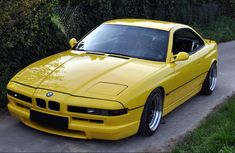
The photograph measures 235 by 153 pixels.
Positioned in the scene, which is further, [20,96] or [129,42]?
[129,42]

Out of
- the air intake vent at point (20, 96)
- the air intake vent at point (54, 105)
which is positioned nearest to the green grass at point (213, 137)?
the air intake vent at point (54, 105)

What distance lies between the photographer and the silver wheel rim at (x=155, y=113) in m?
6.42

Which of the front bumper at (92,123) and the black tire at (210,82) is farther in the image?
the black tire at (210,82)

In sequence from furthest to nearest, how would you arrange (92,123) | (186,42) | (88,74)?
1. (186,42)
2. (88,74)
3. (92,123)

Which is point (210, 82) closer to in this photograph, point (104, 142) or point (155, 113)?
point (155, 113)

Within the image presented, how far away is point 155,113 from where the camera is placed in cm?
655

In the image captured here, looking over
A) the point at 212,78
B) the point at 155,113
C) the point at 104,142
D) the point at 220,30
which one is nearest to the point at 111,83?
the point at 104,142

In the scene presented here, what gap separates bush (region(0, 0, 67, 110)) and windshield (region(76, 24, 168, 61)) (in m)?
1.22

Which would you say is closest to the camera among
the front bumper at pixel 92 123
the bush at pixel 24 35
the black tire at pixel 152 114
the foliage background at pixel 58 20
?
the front bumper at pixel 92 123

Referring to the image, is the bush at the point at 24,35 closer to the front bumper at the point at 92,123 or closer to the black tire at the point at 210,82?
the front bumper at the point at 92,123

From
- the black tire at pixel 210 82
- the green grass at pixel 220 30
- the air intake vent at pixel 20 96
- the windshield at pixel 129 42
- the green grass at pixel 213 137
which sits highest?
the windshield at pixel 129 42

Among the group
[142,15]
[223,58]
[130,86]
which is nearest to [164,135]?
[130,86]

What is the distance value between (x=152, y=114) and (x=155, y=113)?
86 millimetres

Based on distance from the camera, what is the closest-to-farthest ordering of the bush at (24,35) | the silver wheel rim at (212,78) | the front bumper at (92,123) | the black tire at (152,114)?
the front bumper at (92,123) < the black tire at (152,114) < the bush at (24,35) < the silver wheel rim at (212,78)
